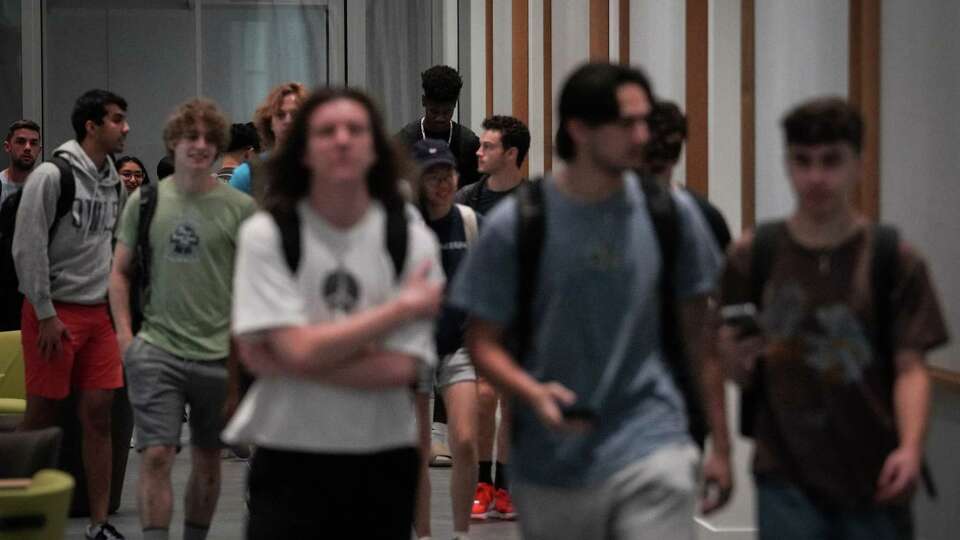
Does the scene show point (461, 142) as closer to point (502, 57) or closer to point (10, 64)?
point (502, 57)

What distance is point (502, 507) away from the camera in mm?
8914

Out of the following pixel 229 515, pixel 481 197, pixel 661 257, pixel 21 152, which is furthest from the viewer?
pixel 21 152

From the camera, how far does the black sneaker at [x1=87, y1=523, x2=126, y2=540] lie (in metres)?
8.01

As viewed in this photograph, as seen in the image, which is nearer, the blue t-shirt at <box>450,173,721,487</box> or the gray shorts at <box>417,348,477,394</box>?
the blue t-shirt at <box>450,173,721,487</box>

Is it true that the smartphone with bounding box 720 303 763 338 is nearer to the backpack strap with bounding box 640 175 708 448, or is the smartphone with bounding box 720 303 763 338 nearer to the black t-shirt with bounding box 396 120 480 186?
the backpack strap with bounding box 640 175 708 448

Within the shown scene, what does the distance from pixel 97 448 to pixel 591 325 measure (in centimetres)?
446

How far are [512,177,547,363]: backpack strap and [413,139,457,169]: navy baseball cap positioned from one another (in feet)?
10.1

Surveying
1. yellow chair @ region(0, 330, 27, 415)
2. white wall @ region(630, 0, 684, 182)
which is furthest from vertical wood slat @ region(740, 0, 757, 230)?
yellow chair @ region(0, 330, 27, 415)

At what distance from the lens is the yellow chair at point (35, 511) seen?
5.41 m

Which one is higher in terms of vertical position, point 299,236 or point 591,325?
point 299,236

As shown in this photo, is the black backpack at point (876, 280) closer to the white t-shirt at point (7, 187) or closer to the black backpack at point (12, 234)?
the black backpack at point (12, 234)

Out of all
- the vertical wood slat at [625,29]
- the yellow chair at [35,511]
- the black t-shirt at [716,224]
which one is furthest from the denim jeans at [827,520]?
the vertical wood slat at [625,29]

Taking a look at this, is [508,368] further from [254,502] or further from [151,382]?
[151,382]

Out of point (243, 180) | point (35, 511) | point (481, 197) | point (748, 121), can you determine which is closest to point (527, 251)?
point (35, 511)
